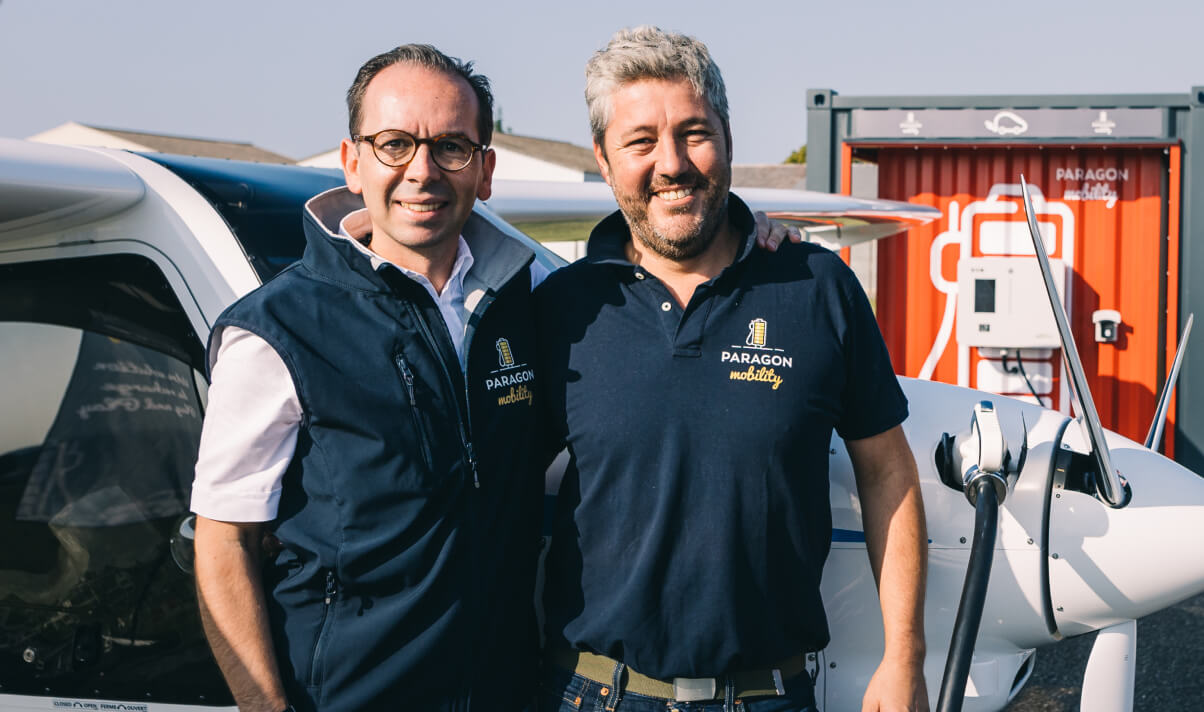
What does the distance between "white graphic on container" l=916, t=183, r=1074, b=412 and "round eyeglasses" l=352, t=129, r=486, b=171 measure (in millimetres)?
6612

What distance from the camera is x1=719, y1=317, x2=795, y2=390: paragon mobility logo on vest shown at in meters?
1.90

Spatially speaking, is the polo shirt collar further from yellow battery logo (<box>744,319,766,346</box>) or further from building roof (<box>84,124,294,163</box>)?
building roof (<box>84,124,294,163</box>)

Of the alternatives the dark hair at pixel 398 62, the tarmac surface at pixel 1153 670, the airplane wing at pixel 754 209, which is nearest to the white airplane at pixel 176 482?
the dark hair at pixel 398 62

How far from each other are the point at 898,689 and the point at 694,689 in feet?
1.24

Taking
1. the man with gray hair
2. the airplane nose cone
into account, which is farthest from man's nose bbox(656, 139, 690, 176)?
the airplane nose cone

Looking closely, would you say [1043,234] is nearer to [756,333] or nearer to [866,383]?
[866,383]

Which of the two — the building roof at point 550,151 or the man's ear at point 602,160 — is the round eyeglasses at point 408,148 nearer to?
the man's ear at point 602,160

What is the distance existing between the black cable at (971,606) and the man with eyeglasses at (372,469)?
0.82m

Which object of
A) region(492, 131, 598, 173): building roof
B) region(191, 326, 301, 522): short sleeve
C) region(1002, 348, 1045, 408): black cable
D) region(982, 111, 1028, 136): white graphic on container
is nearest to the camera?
region(191, 326, 301, 522): short sleeve

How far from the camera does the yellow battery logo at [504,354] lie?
77.2 inches

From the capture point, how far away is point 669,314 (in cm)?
197

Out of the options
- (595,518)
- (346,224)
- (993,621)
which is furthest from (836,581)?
(346,224)

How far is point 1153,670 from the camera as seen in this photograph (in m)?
4.75

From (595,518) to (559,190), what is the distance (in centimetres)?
→ 414
